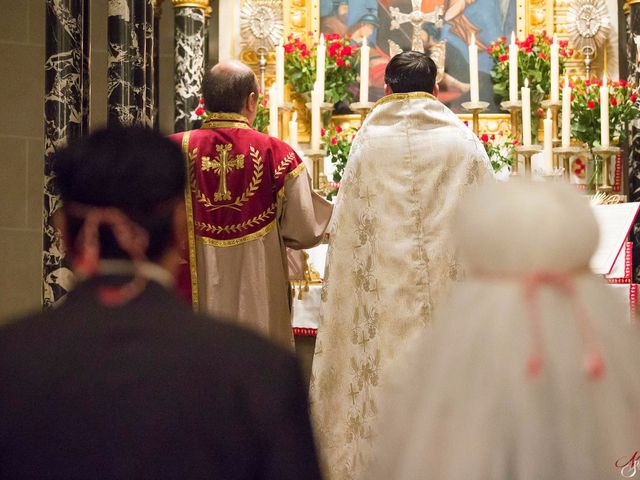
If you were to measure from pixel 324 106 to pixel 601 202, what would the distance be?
1.90 metres

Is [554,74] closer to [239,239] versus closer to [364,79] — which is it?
[364,79]

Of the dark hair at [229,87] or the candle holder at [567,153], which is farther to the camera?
the candle holder at [567,153]

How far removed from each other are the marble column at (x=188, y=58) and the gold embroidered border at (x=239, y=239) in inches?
132

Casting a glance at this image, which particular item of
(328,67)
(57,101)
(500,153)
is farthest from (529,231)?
(328,67)

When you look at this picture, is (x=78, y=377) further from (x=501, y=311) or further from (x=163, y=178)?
(x=501, y=311)

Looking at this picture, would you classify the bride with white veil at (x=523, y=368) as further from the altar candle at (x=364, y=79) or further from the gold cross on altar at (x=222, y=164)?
the altar candle at (x=364, y=79)

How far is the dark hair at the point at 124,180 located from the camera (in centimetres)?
185

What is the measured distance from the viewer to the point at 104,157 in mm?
1859

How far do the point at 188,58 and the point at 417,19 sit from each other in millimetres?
1765

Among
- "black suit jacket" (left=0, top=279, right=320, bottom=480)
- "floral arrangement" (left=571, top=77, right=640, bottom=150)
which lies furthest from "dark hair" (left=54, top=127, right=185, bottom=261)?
"floral arrangement" (left=571, top=77, right=640, bottom=150)

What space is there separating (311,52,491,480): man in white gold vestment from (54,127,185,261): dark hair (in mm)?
2991

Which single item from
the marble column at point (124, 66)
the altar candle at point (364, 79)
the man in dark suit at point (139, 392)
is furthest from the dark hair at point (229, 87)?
the man in dark suit at point (139, 392)

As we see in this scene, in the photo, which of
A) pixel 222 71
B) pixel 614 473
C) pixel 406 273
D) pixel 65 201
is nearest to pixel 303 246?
pixel 406 273

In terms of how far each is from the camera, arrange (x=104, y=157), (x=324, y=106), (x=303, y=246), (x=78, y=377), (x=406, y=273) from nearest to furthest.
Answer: (x=78, y=377)
(x=104, y=157)
(x=406, y=273)
(x=303, y=246)
(x=324, y=106)
